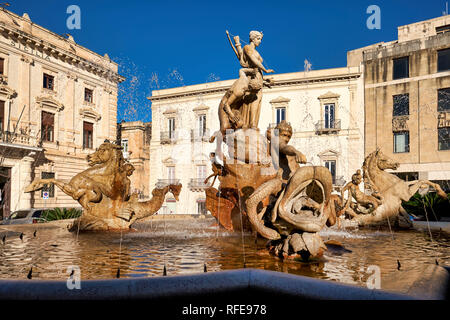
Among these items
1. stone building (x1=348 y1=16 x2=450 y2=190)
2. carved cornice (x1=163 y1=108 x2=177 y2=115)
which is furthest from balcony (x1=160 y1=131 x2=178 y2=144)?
stone building (x1=348 y1=16 x2=450 y2=190)

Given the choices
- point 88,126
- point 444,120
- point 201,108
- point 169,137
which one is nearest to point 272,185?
point 88,126

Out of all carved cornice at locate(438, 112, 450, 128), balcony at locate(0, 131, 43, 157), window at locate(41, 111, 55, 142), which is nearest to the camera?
balcony at locate(0, 131, 43, 157)

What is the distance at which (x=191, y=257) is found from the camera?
4609 millimetres

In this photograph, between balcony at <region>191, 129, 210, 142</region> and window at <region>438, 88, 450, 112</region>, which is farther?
balcony at <region>191, 129, 210, 142</region>

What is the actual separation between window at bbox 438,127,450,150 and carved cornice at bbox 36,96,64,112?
1052 inches

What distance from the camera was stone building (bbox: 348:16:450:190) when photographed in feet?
90.0

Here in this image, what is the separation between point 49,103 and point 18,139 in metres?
3.74

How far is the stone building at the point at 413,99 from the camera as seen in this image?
27.4 metres

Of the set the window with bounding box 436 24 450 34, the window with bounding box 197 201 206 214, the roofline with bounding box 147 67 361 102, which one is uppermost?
the window with bounding box 436 24 450 34

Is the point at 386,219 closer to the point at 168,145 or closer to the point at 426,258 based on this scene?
the point at 426,258

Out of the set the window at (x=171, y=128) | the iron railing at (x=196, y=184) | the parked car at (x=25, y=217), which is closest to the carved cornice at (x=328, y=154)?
the iron railing at (x=196, y=184)

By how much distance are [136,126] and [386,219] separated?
3385 cm

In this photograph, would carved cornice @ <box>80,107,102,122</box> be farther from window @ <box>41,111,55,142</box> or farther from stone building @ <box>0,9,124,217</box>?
window @ <box>41,111,55,142</box>

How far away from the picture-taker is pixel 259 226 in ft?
14.9
